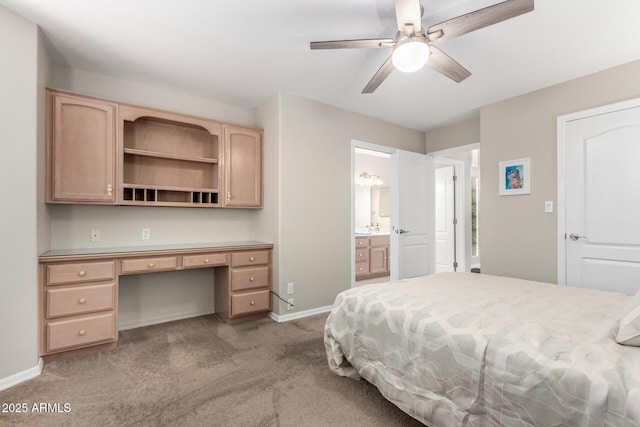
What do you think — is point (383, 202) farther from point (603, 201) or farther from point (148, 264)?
point (148, 264)

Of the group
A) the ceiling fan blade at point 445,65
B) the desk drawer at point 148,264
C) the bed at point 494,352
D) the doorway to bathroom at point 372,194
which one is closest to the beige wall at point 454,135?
the doorway to bathroom at point 372,194

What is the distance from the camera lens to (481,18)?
1602mm

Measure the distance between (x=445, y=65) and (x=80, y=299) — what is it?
10.5ft

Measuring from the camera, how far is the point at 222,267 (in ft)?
10.5

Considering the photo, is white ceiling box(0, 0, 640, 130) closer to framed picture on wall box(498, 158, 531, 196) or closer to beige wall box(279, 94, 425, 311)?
beige wall box(279, 94, 425, 311)

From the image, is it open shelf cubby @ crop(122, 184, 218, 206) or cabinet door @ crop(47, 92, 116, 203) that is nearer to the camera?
cabinet door @ crop(47, 92, 116, 203)

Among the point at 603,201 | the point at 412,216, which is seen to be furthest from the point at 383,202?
the point at 603,201

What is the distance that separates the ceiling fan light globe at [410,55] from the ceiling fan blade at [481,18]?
122 millimetres

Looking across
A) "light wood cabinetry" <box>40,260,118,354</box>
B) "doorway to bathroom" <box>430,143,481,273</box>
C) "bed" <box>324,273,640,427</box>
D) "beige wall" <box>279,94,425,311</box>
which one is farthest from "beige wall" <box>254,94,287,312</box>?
"doorway to bathroom" <box>430,143,481,273</box>

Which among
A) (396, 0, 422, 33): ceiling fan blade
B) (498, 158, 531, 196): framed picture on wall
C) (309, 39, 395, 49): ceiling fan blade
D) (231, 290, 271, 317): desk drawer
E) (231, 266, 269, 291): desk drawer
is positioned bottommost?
(231, 290, 271, 317): desk drawer

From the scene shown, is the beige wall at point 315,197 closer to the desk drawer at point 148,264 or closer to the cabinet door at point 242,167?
the cabinet door at point 242,167

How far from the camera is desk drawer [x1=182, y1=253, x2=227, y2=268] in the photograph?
283 cm

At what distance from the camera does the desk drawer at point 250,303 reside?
3079mm

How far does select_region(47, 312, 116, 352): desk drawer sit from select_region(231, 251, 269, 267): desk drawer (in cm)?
110
